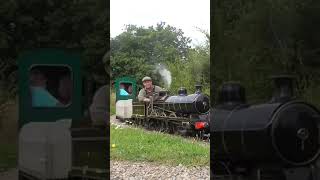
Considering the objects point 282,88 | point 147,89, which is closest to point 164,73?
point 147,89

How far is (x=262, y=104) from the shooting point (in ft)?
11.8

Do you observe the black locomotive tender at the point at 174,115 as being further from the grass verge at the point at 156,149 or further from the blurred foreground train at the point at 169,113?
the grass verge at the point at 156,149

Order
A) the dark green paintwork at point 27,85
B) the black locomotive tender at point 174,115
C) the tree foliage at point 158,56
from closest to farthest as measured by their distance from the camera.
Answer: the dark green paintwork at point 27,85 → the tree foliage at point 158,56 → the black locomotive tender at point 174,115

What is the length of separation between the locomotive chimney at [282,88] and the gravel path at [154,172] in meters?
3.07

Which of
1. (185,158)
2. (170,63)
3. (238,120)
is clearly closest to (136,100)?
(185,158)

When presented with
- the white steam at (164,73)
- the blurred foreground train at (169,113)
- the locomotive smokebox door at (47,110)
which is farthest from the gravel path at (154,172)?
the locomotive smokebox door at (47,110)

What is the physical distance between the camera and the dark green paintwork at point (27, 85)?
11.0 feet

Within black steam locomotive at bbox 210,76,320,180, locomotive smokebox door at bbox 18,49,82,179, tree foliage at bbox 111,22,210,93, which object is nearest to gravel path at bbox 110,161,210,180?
tree foliage at bbox 111,22,210,93

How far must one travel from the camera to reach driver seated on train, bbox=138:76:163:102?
6.16 metres

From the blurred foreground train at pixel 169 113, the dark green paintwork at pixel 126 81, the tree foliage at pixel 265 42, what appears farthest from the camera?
the blurred foreground train at pixel 169 113

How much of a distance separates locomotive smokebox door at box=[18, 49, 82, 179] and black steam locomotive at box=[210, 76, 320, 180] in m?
1.08

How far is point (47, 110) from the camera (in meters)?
3.42

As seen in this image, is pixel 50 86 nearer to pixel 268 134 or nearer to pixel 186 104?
pixel 268 134

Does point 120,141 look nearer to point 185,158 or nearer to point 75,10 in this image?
point 185,158
